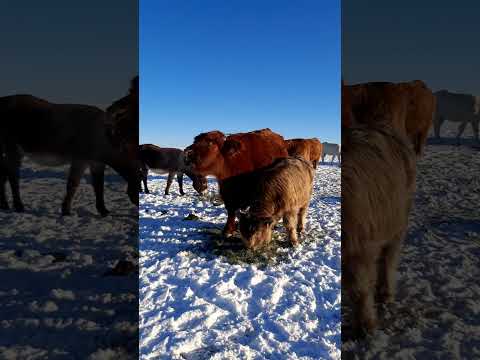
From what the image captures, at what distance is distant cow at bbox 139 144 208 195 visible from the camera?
147 cm

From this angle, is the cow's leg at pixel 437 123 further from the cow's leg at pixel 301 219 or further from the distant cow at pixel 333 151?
the cow's leg at pixel 301 219

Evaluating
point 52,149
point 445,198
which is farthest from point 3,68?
point 445,198

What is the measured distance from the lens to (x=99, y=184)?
2.55 ft

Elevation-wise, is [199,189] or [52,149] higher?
[52,149]

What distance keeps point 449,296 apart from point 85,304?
0.89 metres

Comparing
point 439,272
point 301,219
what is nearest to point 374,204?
point 439,272

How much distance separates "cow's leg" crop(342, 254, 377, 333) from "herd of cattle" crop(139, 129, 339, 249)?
907 mm

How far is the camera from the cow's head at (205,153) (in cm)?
177

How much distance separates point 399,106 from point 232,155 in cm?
126

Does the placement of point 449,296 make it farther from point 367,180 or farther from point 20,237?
point 20,237

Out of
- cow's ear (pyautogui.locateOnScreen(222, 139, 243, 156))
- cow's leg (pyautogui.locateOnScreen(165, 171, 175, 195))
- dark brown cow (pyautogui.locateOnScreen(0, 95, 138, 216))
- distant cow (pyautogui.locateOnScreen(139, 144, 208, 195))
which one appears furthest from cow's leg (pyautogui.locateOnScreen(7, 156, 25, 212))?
cow's ear (pyautogui.locateOnScreen(222, 139, 243, 156))

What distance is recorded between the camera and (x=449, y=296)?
2.41 ft

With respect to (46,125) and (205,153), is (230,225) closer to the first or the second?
(205,153)

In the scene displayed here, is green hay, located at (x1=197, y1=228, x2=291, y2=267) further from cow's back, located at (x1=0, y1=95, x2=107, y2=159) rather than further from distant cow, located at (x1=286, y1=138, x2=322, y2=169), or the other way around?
cow's back, located at (x1=0, y1=95, x2=107, y2=159)
